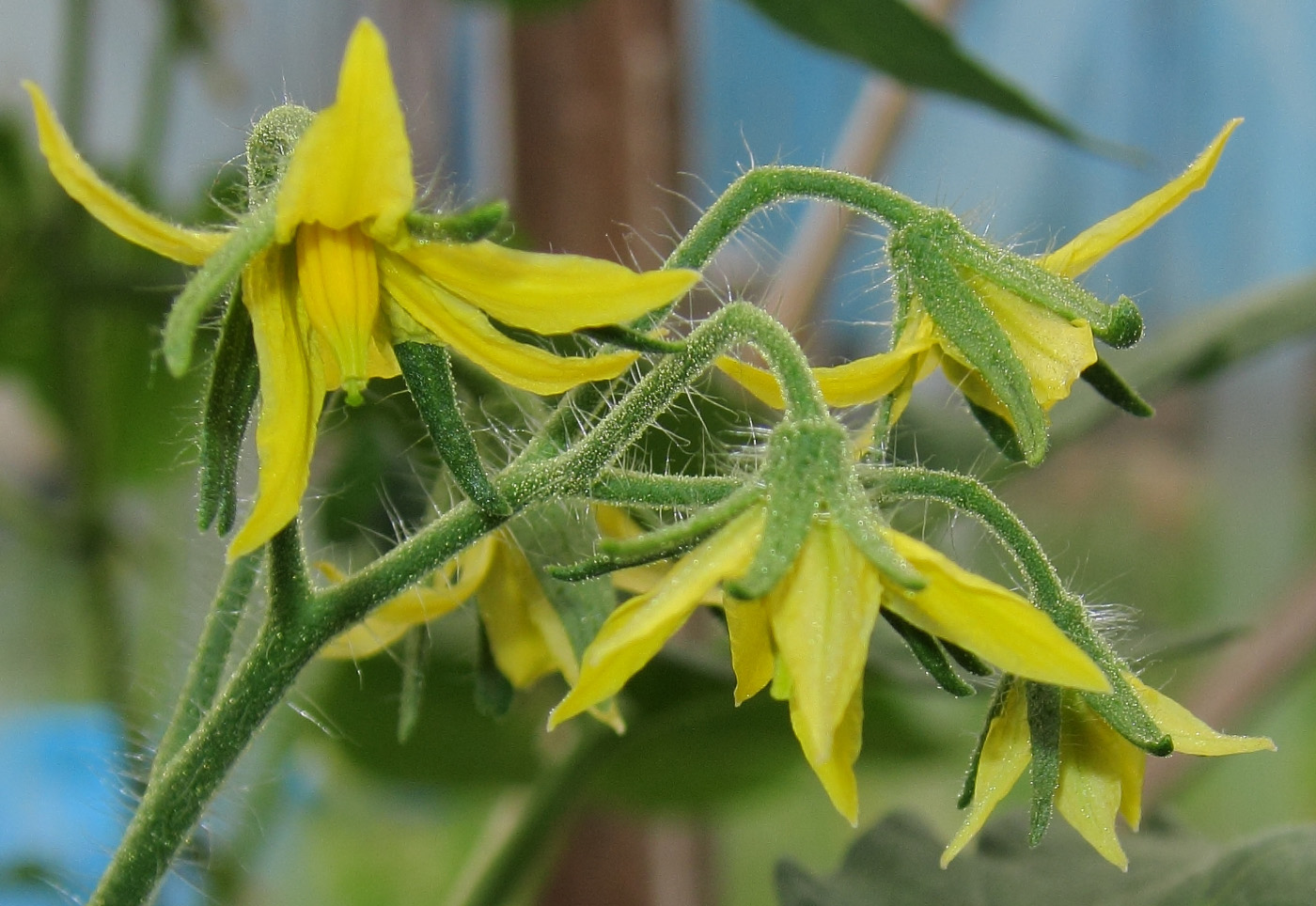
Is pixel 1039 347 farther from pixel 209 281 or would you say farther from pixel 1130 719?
pixel 209 281

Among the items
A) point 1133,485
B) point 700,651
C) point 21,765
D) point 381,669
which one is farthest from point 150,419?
point 1133,485

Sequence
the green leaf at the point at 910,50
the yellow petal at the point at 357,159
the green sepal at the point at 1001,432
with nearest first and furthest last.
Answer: the yellow petal at the point at 357,159
the green sepal at the point at 1001,432
the green leaf at the point at 910,50

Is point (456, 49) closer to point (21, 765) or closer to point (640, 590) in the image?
point (21, 765)

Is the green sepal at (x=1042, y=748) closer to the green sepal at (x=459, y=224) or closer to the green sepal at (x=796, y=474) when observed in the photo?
the green sepal at (x=796, y=474)

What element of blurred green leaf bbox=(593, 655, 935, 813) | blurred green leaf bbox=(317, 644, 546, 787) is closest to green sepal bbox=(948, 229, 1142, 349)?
blurred green leaf bbox=(593, 655, 935, 813)

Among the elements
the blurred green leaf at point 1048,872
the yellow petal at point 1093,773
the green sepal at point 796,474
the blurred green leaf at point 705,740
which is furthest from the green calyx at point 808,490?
the blurred green leaf at point 705,740

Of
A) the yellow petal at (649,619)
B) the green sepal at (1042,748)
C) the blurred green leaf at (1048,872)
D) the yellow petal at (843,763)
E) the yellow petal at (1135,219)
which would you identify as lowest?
the blurred green leaf at (1048,872)
